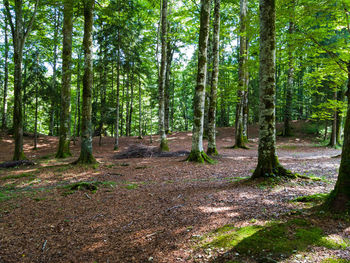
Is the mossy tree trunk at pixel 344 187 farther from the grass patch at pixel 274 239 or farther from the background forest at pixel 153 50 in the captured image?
the background forest at pixel 153 50

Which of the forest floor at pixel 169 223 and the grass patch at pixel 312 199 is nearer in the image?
the forest floor at pixel 169 223

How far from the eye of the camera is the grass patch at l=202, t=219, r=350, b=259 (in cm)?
242

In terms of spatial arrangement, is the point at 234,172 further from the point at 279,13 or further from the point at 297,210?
the point at 279,13

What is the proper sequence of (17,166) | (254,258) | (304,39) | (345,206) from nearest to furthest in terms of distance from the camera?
1. (254,258)
2. (345,206)
3. (304,39)
4. (17,166)

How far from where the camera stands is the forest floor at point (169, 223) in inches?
102

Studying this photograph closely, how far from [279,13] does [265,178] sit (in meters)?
5.06

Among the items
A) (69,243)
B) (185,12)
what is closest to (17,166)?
(69,243)

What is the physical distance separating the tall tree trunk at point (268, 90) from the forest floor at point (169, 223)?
62cm

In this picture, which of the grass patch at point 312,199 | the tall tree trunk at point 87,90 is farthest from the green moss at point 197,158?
the grass patch at point 312,199

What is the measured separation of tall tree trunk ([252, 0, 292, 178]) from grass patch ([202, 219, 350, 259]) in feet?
8.57

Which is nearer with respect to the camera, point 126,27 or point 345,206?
point 345,206

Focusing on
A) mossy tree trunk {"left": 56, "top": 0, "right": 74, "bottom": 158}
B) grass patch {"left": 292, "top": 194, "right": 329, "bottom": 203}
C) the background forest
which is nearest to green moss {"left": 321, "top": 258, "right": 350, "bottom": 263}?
grass patch {"left": 292, "top": 194, "right": 329, "bottom": 203}

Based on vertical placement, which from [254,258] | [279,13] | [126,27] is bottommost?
[254,258]

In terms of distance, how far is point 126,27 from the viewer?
634 inches
